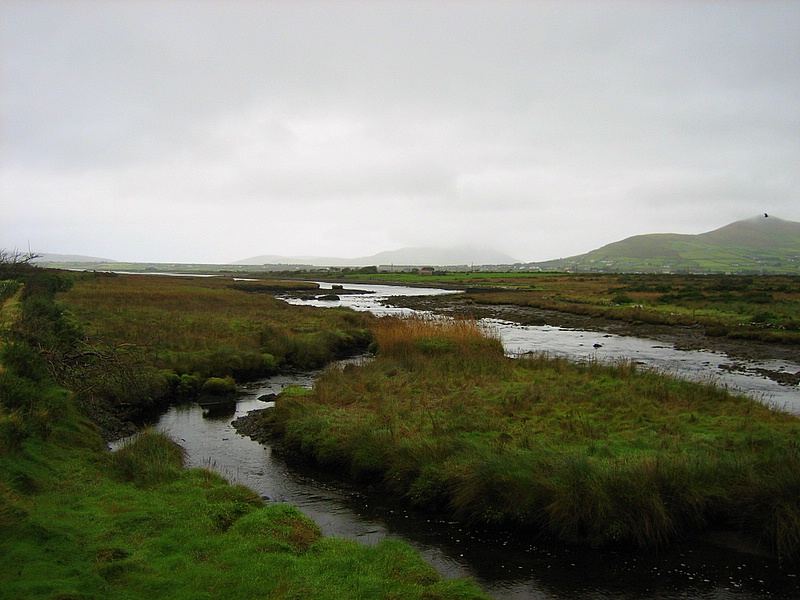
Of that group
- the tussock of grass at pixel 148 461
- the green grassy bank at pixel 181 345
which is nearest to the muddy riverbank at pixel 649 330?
the green grassy bank at pixel 181 345

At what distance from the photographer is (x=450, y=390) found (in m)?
23.6

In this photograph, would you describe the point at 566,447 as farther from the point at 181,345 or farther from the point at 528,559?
the point at 181,345

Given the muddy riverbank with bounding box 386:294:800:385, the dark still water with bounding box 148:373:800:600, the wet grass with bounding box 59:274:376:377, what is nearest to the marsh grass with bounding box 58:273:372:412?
the wet grass with bounding box 59:274:376:377

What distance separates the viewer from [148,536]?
36.0 feet

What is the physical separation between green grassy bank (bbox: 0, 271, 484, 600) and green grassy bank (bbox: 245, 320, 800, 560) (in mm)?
3852

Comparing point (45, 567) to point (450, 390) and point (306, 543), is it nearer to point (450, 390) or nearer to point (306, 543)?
point (306, 543)

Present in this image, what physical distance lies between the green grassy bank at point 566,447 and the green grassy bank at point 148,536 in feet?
12.6

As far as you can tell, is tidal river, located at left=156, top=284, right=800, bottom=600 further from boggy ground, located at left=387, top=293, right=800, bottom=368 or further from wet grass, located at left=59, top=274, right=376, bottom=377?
boggy ground, located at left=387, top=293, right=800, bottom=368

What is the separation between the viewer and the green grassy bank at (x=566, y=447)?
1286cm

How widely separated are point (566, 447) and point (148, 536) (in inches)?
447

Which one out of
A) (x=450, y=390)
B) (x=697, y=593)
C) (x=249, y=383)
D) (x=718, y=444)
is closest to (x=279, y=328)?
(x=249, y=383)

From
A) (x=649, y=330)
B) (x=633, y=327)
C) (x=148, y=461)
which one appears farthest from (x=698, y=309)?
(x=148, y=461)

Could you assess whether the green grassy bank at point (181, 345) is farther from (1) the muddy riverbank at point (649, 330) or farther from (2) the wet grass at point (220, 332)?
(1) the muddy riverbank at point (649, 330)

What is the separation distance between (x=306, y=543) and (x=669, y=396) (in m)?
16.3
